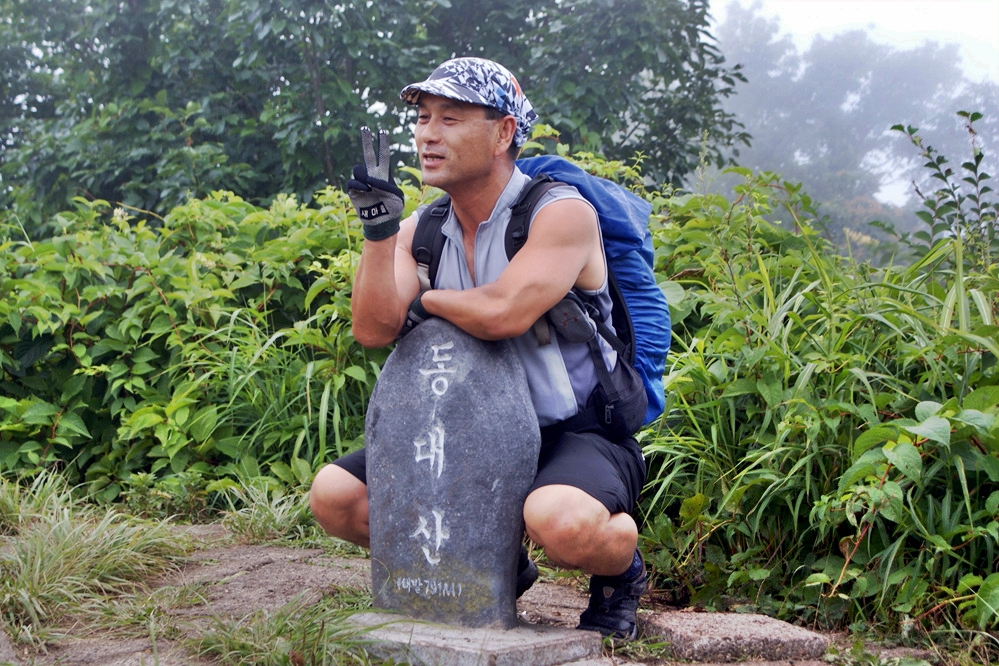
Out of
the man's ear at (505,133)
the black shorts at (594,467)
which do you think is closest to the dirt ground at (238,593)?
the black shorts at (594,467)

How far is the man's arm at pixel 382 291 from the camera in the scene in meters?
2.49

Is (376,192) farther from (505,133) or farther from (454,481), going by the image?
(454,481)

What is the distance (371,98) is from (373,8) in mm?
849

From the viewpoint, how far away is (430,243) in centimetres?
275

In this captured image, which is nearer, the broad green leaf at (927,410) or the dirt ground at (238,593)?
the dirt ground at (238,593)

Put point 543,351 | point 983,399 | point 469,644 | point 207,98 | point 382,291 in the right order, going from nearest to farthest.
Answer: point 469,644
point 382,291
point 543,351
point 983,399
point 207,98

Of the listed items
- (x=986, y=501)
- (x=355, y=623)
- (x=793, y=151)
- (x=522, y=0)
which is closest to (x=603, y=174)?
(x=986, y=501)

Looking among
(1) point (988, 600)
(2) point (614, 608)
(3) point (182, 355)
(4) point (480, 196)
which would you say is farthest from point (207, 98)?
(1) point (988, 600)

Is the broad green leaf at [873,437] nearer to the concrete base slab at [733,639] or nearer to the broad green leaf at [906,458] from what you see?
the broad green leaf at [906,458]

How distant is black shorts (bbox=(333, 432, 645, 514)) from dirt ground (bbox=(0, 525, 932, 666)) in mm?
427

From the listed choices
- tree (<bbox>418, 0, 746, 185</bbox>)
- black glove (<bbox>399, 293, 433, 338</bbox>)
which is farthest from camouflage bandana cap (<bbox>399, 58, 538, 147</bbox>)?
tree (<bbox>418, 0, 746, 185</bbox>)

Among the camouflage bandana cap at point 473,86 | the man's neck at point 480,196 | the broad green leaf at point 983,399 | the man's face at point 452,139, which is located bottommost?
the broad green leaf at point 983,399

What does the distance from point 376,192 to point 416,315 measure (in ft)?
1.27

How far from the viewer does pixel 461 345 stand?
100 inches
